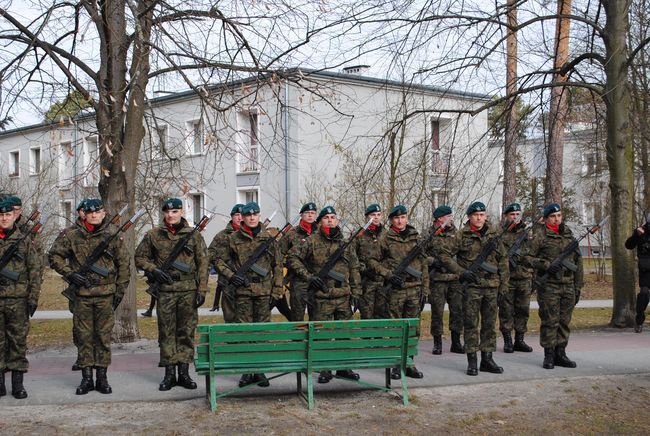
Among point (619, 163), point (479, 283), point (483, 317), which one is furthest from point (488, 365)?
point (619, 163)

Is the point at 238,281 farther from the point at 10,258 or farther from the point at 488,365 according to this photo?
the point at 488,365

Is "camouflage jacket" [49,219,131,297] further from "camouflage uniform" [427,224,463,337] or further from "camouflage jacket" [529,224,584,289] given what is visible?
"camouflage jacket" [529,224,584,289]

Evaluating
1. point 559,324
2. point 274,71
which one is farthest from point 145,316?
point 559,324

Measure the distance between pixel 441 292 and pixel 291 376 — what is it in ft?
9.90

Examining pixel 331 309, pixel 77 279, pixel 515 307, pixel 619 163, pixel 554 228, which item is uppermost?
pixel 619 163

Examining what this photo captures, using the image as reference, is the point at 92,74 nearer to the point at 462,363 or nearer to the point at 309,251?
the point at 309,251

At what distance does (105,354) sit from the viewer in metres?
7.85

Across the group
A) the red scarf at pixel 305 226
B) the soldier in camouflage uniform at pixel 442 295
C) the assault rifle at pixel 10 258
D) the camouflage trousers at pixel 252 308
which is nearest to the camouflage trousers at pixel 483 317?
the soldier in camouflage uniform at pixel 442 295

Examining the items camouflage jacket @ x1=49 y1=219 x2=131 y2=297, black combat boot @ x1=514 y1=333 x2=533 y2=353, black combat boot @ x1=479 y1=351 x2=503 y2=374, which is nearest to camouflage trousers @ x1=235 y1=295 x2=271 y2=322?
camouflage jacket @ x1=49 y1=219 x2=131 y2=297

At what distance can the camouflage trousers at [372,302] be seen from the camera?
9.33 m

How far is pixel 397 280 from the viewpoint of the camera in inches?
346

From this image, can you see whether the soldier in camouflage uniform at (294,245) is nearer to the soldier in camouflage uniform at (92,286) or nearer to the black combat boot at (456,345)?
the soldier in camouflage uniform at (92,286)

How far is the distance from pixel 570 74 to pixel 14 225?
10283 millimetres

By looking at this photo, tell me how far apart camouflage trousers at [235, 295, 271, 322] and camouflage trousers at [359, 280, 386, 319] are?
1.48 meters
